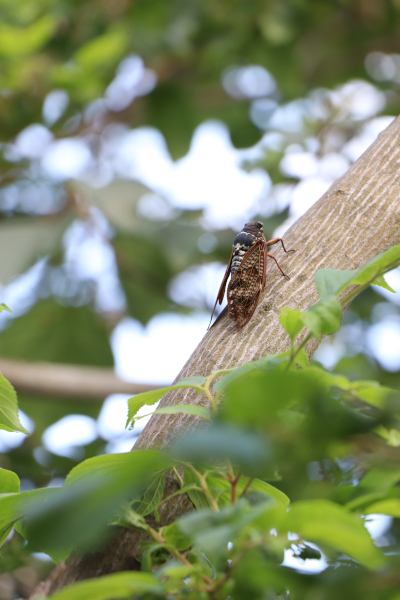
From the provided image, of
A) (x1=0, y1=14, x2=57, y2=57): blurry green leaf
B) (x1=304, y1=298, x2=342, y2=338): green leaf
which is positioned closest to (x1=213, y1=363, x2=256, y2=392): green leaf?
(x1=304, y1=298, x2=342, y2=338): green leaf

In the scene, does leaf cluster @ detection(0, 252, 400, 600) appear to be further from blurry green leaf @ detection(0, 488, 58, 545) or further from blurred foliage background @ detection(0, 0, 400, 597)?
blurred foliage background @ detection(0, 0, 400, 597)

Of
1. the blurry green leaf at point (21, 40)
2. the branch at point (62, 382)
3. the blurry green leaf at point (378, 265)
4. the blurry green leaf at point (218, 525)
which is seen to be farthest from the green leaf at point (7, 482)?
the blurry green leaf at point (21, 40)

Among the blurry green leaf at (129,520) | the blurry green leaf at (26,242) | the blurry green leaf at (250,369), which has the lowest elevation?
the blurry green leaf at (129,520)

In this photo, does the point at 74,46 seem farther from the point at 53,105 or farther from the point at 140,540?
the point at 140,540

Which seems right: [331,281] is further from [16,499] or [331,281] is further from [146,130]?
[146,130]

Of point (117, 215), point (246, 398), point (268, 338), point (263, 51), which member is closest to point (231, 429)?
point (246, 398)

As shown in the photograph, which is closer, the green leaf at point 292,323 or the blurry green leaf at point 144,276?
the green leaf at point 292,323

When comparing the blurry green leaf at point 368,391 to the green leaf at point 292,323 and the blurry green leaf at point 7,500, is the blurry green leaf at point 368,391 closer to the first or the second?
the green leaf at point 292,323
